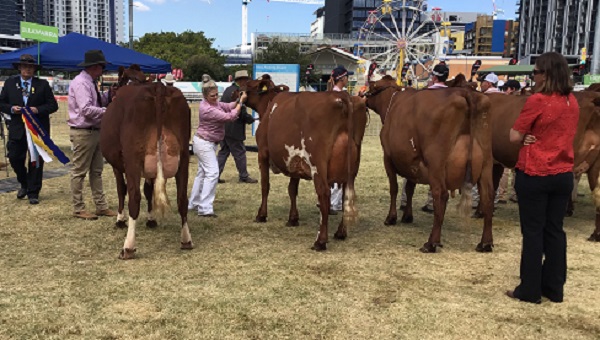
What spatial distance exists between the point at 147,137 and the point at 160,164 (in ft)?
1.04

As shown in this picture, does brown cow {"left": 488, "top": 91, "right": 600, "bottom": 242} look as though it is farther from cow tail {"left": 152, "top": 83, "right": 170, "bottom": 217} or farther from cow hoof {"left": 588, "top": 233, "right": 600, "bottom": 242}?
cow tail {"left": 152, "top": 83, "right": 170, "bottom": 217}

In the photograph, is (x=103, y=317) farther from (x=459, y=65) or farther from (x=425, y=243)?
(x=459, y=65)

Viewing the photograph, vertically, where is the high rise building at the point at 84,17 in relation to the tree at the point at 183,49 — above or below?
above

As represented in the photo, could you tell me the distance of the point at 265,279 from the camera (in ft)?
15.1

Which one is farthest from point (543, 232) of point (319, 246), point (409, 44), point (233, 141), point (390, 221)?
point (409, 44)

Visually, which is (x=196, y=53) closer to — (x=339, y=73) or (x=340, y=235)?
(x=339, y=73)

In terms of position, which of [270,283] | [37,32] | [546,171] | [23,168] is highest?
[37,32]

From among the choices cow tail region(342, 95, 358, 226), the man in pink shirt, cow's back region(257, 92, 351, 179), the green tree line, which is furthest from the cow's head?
the green tree line

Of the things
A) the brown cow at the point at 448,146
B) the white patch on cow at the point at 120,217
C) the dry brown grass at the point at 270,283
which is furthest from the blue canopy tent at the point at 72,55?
the brown cow at the point at 448,146

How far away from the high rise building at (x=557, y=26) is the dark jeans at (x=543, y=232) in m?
83.8

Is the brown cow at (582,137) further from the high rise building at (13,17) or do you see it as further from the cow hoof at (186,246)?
the high rise building at (13,17)

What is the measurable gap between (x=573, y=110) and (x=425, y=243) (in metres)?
2.35

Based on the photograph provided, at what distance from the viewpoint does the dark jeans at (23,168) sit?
7500 mm

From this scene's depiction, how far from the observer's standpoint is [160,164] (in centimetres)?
517
